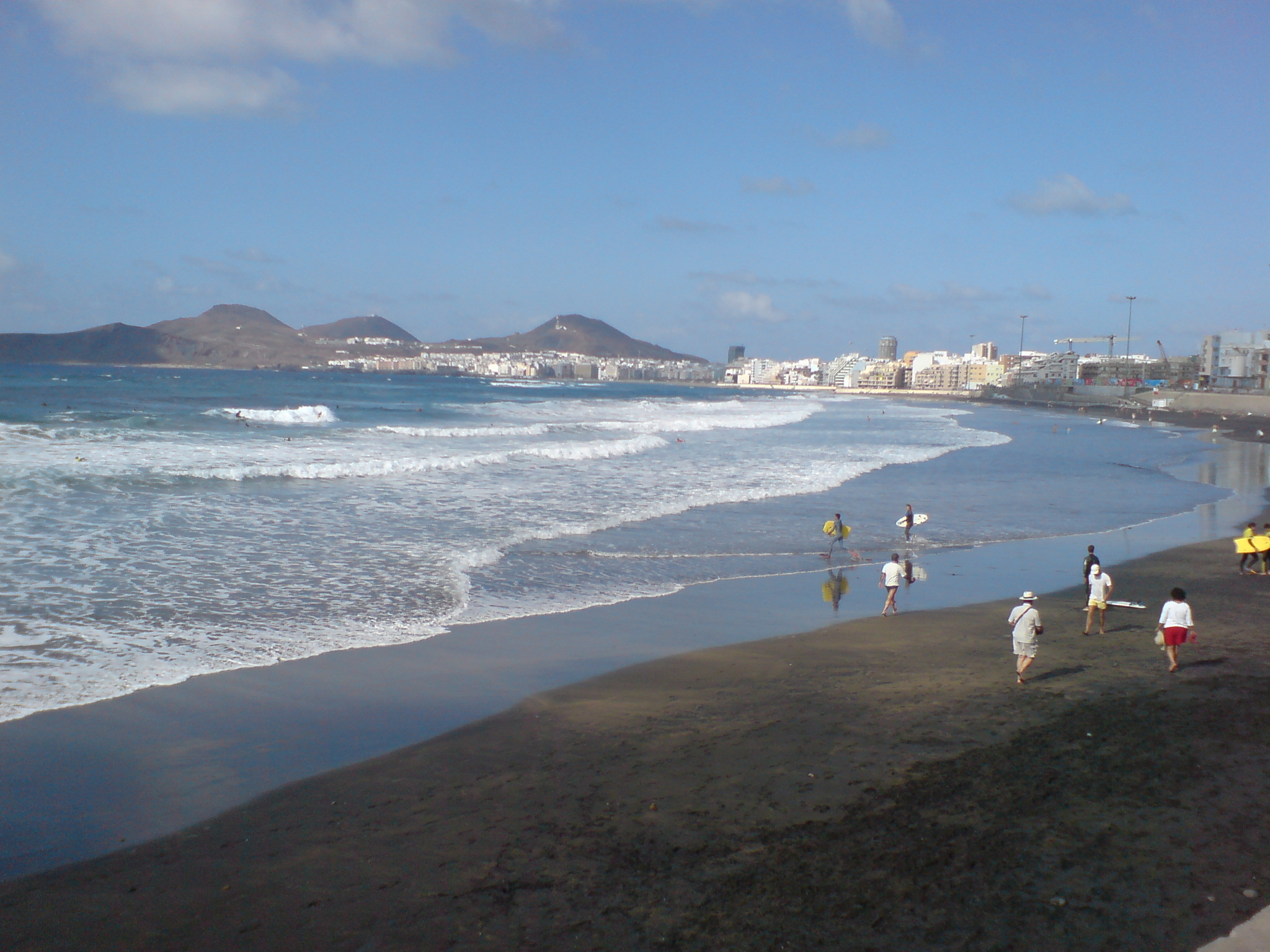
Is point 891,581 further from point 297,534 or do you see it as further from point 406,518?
point 297,534

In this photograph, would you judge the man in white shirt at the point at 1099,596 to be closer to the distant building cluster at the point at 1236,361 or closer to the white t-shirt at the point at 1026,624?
the white t-shirt at the point at 1026,624

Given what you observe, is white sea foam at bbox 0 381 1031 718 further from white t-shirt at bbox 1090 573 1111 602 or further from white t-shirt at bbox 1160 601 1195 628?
white t-shirt at bbox 1160 601 1195 628

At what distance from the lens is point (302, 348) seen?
627ft

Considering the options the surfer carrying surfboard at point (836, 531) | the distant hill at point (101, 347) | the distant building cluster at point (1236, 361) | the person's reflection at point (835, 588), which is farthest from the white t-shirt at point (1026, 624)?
the distant hill at point (101, 347)

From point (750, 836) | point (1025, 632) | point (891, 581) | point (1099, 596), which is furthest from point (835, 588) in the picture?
point (750, 836)

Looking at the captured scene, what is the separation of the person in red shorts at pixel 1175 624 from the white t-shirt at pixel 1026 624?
152cm

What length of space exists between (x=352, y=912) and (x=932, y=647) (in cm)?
734

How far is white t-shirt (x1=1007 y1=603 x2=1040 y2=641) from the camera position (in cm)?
848

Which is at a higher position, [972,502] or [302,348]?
[302,348]

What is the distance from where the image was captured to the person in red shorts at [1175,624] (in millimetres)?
8742

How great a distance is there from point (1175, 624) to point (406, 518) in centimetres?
1374

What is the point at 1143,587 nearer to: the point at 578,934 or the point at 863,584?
the point at 863,584

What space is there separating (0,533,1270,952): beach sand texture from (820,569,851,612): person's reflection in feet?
13.6

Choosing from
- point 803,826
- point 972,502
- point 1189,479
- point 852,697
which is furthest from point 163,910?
point 1189,479
